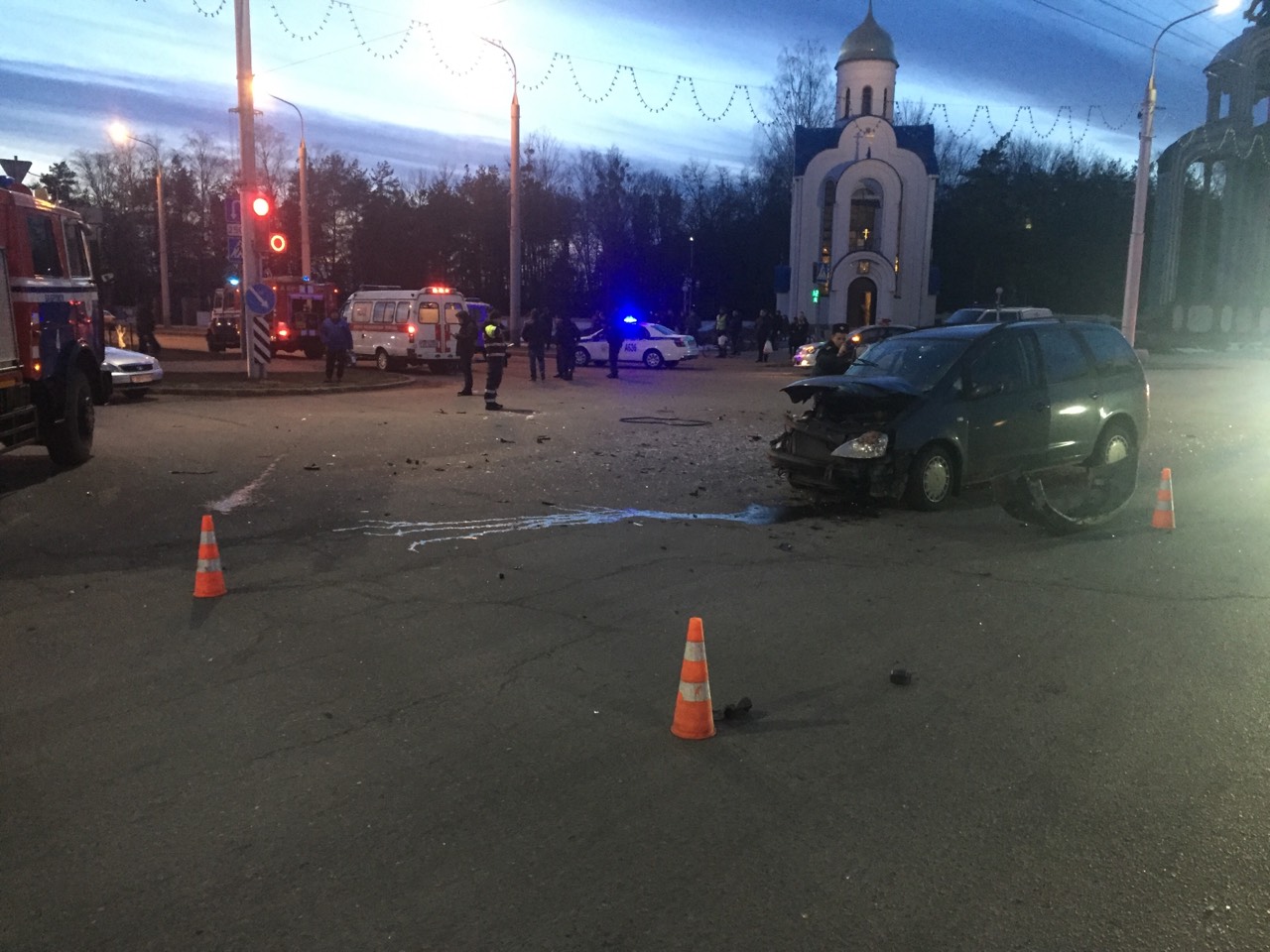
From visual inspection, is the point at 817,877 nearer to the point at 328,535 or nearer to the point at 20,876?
the point at 20,876

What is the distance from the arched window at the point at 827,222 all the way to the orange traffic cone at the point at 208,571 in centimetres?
4857

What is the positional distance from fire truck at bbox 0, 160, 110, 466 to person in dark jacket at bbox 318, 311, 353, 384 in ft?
36.8

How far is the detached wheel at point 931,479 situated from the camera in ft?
31.8

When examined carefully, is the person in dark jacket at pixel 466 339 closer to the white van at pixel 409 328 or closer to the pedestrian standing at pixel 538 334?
the pedestrian standing at pixel 538 334

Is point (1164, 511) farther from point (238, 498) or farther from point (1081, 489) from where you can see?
point (238, 498)

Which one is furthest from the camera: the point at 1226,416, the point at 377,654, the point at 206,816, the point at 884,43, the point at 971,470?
the point at 884,43

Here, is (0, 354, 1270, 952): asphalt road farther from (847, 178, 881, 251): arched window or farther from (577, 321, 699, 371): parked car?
(847, 178, 881, 251): arched window

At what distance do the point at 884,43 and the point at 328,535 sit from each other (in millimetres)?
54444

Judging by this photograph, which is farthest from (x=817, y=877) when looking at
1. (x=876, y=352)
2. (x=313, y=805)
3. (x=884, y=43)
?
(x=884, y=43)

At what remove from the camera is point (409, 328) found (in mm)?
29469

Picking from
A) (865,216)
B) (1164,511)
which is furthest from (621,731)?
(865,216)

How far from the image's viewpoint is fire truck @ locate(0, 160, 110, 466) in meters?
10.7

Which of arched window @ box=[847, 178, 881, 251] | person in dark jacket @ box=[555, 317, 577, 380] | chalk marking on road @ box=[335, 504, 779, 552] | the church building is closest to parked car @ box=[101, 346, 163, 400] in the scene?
person in dark jacket @ box=[555, 317, 577, 380]

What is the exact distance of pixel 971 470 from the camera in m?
9.98
